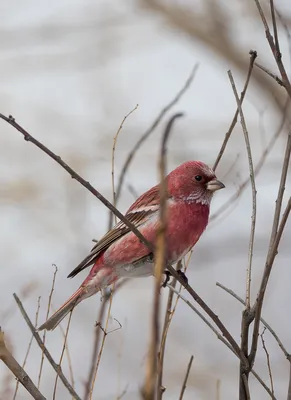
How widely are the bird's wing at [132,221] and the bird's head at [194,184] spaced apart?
16cm

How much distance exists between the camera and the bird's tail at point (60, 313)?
5.12 metres

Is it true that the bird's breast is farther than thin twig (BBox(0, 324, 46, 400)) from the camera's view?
Yes

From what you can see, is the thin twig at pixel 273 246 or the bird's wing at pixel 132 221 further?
the bird's wing at pixel 132 221

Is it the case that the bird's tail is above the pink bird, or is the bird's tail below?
below

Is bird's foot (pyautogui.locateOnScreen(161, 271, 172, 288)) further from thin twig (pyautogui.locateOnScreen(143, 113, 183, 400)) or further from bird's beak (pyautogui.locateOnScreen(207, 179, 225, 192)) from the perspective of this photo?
thin twig (pyautogui.locateOnScreen(143, 113, 183, 400))

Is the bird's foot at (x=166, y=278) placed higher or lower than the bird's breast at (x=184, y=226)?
lower

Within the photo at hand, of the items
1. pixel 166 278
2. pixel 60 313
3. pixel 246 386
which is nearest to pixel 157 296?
pixel 246 386

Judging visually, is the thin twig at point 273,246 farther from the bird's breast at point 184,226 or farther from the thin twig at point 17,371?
the bird's breast at point 184,226

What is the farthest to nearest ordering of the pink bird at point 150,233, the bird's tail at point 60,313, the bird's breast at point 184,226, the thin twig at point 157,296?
the pink bird at point 150,233 → the bird's breast at point 184,226 → the bird's tail at point 60,313 → the thin twig at point 157,296

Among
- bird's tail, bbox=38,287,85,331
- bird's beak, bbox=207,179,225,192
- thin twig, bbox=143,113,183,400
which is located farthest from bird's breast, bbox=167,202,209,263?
thin twig, bbox=143,113,183,400

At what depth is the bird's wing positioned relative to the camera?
5688 millimetres

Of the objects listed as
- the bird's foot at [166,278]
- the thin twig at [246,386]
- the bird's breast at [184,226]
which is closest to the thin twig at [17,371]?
the thin twig at [246,386]

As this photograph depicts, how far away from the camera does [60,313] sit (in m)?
5.29

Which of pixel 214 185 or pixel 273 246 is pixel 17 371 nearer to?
pixel 273 246
